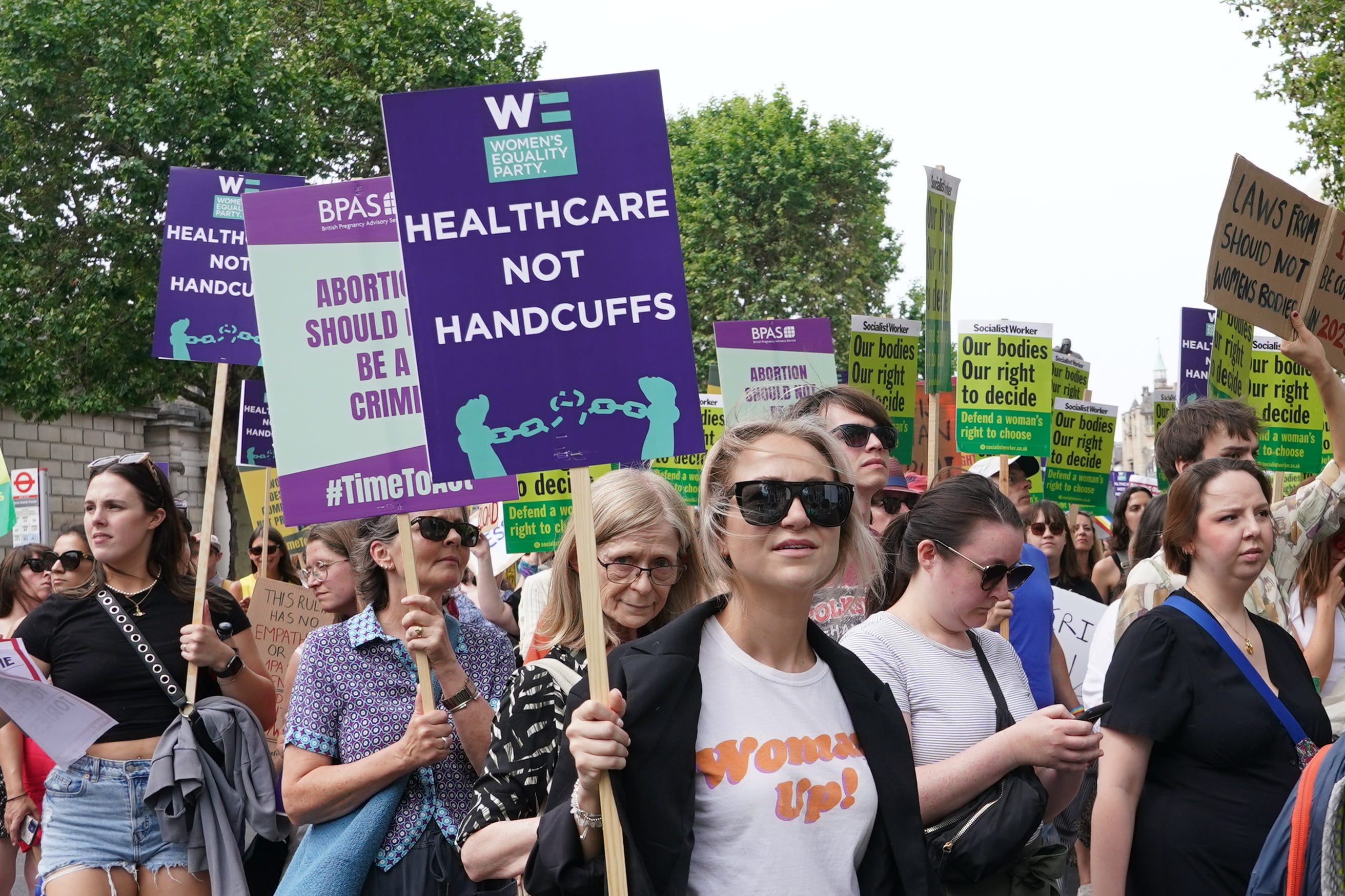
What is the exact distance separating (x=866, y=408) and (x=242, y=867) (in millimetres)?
2554

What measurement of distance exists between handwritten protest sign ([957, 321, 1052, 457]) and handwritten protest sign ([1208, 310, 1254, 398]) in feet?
3.51

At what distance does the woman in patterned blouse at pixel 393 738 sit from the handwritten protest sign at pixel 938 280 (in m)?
3.94

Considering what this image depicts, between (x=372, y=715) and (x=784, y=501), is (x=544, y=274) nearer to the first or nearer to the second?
(x=784, y=501)

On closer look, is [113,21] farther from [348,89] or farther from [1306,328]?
[1306,328]

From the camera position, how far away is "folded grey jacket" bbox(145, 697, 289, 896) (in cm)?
513

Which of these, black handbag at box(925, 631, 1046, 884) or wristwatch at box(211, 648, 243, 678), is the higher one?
black handbag at box(925, 631, 1046, 884)

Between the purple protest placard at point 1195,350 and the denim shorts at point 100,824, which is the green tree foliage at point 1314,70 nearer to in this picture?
the purple protest placard at point 1195,350

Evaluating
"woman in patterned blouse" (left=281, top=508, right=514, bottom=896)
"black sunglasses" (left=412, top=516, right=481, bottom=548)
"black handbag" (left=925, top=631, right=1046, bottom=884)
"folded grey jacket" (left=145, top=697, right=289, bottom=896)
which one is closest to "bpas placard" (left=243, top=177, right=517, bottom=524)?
"black sunglasses" (left=412, top=516, right=481, bottom=548)

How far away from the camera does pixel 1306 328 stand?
5391mm

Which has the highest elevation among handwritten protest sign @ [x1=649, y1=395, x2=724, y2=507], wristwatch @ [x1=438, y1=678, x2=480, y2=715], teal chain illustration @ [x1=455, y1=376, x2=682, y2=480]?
teal chain illustration @ [x1=455, y1=376, x2=682, y2=480]

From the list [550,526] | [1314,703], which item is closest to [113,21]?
[550,526]

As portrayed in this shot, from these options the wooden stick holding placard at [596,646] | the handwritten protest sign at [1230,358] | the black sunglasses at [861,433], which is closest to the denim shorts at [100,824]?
the black sunglasses at [861,433]

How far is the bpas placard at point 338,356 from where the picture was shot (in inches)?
185

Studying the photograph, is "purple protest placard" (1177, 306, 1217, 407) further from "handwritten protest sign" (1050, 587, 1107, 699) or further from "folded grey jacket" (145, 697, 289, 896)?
"folded grey jacket" (145, 697, 289, 896)
